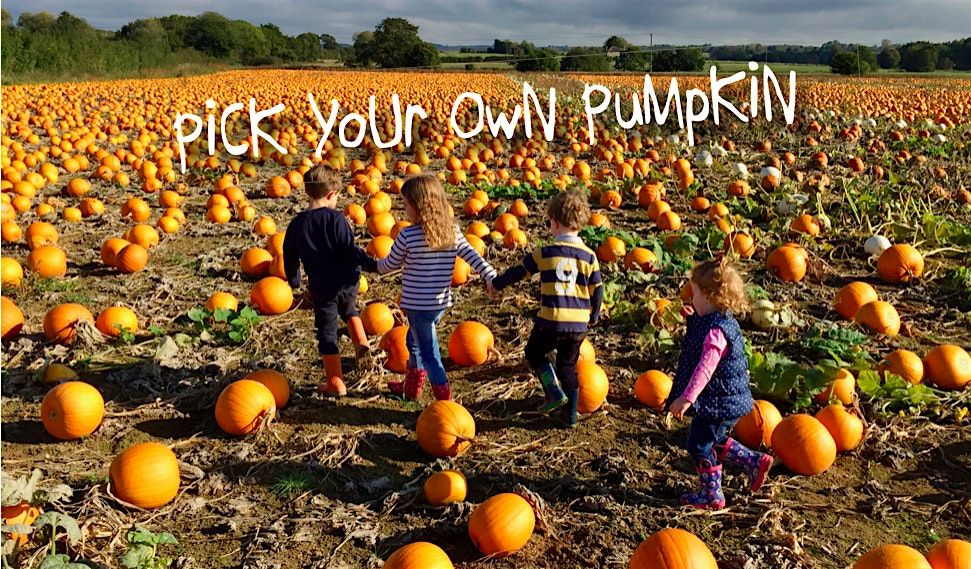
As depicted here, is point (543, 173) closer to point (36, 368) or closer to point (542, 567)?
point (36, 368)

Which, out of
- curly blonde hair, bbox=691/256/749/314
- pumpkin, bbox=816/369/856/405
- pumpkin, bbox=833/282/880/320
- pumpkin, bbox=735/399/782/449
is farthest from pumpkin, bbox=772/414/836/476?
pumpkin, bbox=833/282/880/320

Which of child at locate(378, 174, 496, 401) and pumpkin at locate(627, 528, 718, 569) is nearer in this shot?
pumpkin at locate(627, 528, 718, 569)

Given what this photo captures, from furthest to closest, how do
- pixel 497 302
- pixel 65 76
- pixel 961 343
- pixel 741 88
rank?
pixel 65 76
pixel 741 88
pixel 497 302
pixel 961 343

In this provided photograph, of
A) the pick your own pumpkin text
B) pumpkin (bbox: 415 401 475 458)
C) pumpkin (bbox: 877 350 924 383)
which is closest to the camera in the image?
pumpkin (bbox: 415 401 475 458)

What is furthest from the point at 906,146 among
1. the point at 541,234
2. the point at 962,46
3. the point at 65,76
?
the point at 962,46

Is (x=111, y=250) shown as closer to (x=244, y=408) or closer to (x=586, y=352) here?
(x=244, y=408)

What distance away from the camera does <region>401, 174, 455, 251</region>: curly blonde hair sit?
508cm

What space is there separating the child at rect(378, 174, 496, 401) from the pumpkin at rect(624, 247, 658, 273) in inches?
122

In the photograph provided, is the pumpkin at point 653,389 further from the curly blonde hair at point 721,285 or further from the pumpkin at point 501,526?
the pumpkin at point 501,526

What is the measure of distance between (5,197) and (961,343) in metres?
12.0

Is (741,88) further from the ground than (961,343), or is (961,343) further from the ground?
(741,88)

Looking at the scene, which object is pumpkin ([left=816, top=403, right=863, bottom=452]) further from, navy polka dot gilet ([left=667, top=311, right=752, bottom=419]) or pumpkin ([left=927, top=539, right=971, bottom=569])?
pumpkin ([left=927, top=539, right=971, bottom=569])

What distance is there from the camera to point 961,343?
6.58 metres

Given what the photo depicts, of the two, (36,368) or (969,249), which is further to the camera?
(969,249)
